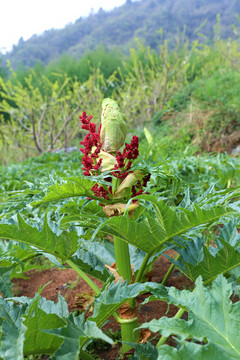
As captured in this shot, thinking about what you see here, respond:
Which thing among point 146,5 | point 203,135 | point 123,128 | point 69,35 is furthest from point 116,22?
point 123,128

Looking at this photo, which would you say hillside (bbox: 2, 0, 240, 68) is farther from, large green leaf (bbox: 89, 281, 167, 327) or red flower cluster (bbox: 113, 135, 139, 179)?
large green leaf (bbox: 89, 281, 167, 327)

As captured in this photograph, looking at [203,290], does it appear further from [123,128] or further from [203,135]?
[203,135]

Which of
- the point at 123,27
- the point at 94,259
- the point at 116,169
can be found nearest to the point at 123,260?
the point at 94,259

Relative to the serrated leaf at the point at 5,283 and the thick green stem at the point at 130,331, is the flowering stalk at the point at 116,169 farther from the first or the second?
the serrated leaf at the point at 5,283

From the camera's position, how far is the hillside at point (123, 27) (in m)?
47.3

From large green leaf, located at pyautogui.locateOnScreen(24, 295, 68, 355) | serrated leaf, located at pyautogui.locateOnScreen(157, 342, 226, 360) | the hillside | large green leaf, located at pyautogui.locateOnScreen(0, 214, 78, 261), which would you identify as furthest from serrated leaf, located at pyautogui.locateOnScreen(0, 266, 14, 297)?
the hillside

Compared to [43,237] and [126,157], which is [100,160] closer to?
[126,157]

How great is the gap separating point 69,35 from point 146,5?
25.2 m

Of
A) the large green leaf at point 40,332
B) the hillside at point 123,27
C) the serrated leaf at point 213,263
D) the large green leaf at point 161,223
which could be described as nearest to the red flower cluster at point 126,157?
the large green leaf at point 161,223

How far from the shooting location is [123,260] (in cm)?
87

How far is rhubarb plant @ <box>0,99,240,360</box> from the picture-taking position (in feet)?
1.73

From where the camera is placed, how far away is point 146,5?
71688mm

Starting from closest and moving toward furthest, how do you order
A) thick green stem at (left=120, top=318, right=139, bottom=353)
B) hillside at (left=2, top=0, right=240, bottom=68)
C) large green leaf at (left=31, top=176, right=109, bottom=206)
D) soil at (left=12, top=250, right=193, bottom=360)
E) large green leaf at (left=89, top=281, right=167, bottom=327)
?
1. large green leaf at (left=89, top=281, right=167, bottom=327)
2. large green leaf at (left=31, top=176, right=109, bottom=206)
3. thick green stem at (left=120, top=318, right=139, bottom=353)
4. soil at (left=12, top=250, right=193, bottom=360)
5. hillside at (left=2, top=0, right=240, bottom=68)

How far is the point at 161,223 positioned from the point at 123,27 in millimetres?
63412
